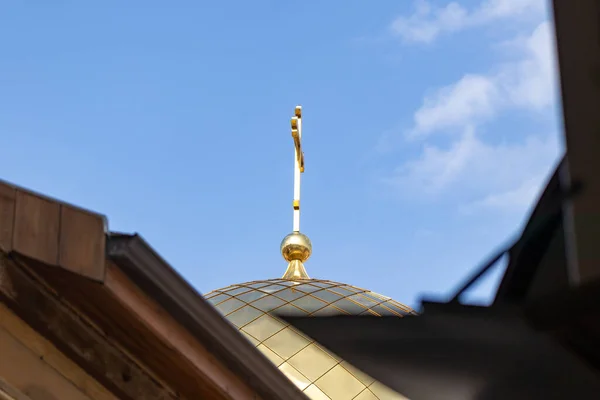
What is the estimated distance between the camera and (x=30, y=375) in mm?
4211

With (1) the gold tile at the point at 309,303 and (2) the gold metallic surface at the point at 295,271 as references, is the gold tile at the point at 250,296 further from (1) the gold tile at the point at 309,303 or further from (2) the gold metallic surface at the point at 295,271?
(2) the gold metallic surface at the point at 295,271

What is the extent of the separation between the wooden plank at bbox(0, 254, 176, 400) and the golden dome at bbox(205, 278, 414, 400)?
5138mm

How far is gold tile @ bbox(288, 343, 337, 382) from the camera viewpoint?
37.7 feet

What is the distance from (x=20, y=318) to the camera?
427 centimetres

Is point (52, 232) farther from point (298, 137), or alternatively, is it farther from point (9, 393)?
point (298, 137)

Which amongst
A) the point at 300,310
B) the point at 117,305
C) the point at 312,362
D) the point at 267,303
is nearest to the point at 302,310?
the point at 300,310

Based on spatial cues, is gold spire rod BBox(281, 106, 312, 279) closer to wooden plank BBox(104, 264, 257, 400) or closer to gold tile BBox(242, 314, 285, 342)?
gold tile BBox(242, 314, 285, 342)

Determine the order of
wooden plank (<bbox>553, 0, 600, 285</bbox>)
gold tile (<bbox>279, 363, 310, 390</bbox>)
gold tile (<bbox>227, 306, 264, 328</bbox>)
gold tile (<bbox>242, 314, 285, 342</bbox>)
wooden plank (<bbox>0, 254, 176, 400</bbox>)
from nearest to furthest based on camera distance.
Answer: wooden plank (<bbox>553, 0, 600, 285</bbox>)
wooden plank (<bbox>0, 254, 176, 400</bbox>)
gold tile (<bbox>279, 363, 310, 390</bbox>)
gold tile (<bbox>242, 314, 285, 342</bbox>)
gold tile (<bbox>227, 306, 264, 328</bbox>)

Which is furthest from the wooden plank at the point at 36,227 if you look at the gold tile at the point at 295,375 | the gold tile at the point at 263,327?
the gold tile at the point at 263,327

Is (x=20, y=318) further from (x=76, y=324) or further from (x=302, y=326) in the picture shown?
(x=302, y=326)

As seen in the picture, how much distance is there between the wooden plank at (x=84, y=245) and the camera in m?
4.07

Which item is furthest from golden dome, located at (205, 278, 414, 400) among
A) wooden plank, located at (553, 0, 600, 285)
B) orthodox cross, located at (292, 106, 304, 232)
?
wooden plank, located at (553, 0, 600, 285)

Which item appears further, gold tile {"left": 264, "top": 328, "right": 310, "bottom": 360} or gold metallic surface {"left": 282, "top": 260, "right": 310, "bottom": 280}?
gold metallic surface {"left": 282, "top": 260, "right": 310, "bottom": 280}

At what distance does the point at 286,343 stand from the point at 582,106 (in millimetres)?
10446
